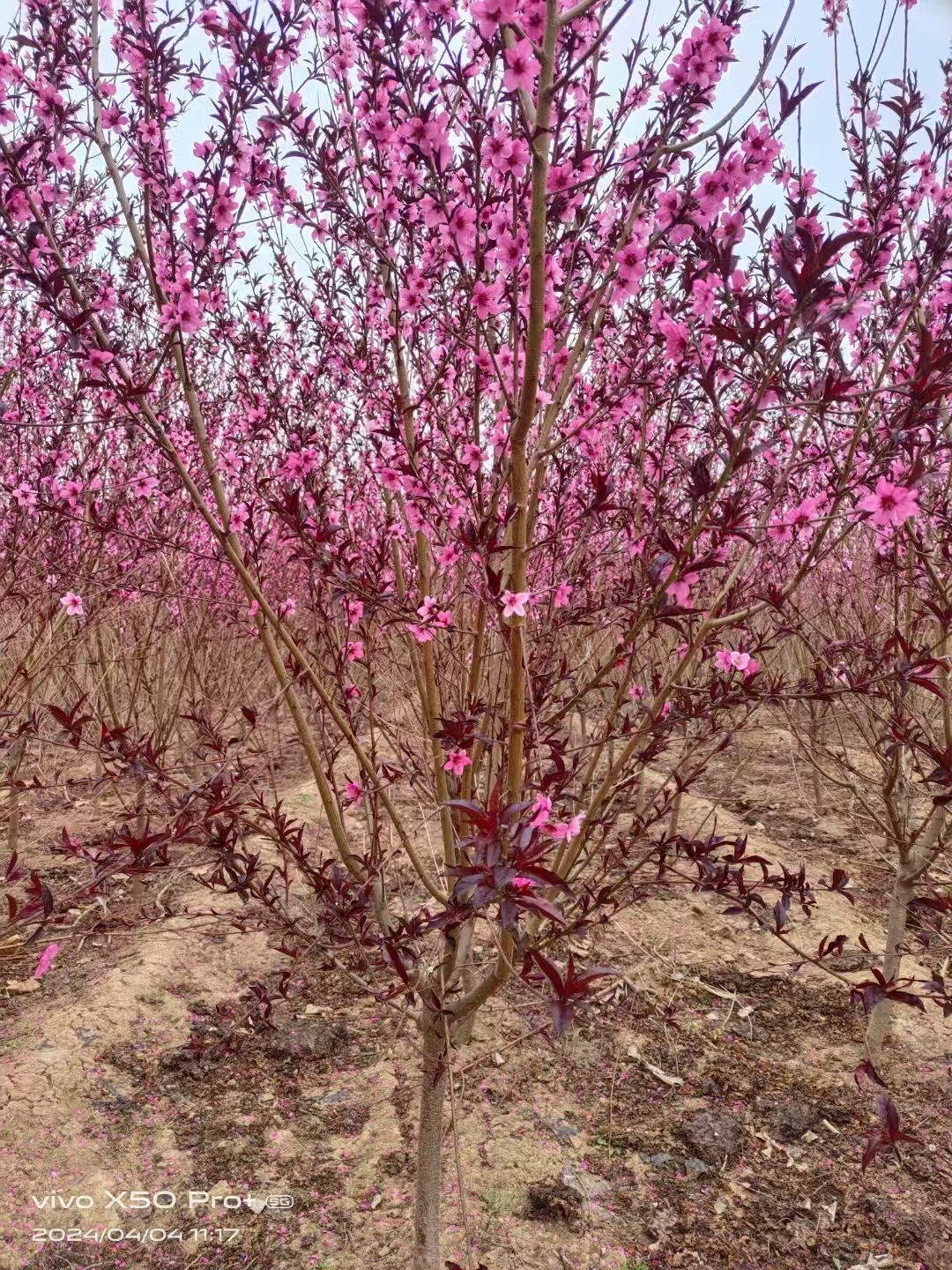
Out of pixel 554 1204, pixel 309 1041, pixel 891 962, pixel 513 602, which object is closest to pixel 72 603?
pixel 309 1041

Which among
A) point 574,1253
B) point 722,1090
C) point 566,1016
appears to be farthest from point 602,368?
point 574,1253

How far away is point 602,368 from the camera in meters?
3.36

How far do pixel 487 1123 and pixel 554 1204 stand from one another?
0.46m

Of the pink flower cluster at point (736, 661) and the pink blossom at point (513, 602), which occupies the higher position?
the pink blossom at point (513, 602)

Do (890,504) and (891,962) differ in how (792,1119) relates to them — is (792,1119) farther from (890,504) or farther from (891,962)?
(890,504)

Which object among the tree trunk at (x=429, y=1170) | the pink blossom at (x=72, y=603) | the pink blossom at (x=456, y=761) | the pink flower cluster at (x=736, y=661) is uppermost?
the pink blossom at (x=72, y=603)

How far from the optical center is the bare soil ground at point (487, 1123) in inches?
96.4

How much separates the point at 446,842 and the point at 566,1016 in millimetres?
1641

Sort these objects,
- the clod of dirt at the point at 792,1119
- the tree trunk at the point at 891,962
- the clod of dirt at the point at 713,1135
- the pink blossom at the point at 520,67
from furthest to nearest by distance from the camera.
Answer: the tree trunk at the point at 891,962 → the clod of dirt at the point at 792,1119 → the clod of dirt at the point at 713,1135 → the pink blossom at the point at 520,67

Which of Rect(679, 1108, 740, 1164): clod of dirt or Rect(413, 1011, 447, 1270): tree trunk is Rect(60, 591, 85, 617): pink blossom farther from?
Rect(679, 1108, 740, 1164): clod of dirt

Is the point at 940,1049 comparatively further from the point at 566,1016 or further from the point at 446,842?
the point at 566,1016

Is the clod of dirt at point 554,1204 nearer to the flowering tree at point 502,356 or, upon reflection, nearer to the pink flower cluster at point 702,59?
the flowering tree at point 502,356

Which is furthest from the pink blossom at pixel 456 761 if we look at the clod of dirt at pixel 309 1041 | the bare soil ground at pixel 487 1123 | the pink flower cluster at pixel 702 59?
the clod of dirt at pixel 309 1041

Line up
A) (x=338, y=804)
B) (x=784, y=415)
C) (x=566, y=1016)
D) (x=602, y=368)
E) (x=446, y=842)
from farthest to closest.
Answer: (x=602, y=368)
(x=446, y=842)
(x=338, y=804)
(x=784, y=415)
(x=566, y=1016)
